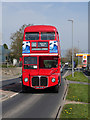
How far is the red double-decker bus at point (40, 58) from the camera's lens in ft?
51.3

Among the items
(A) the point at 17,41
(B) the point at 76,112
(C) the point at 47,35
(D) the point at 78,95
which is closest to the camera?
(B) the point at 76,112

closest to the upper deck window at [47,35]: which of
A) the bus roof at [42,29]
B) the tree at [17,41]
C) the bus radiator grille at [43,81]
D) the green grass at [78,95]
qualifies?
the bus roof at [42,29]

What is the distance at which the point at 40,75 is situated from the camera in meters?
15.7

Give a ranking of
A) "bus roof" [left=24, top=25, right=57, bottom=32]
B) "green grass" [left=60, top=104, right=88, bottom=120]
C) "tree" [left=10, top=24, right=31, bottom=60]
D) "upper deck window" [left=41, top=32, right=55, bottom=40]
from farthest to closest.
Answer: "tree" [left=10, top=24, right=31, bottom=60], "bus roof" [left=24, top=25, right=57, bottom=32], "upper deck window" [left=41, top=32, right=55, bottom=40], "green grass" [left=60, top=104, right=88, bottom=120]

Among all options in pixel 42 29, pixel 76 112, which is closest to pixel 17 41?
pixel 42 29

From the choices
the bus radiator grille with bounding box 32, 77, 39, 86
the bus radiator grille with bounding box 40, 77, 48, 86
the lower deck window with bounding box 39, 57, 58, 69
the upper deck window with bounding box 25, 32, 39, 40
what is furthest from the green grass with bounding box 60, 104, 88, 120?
the upper deck window with bounding box 25, 32, 39, 40

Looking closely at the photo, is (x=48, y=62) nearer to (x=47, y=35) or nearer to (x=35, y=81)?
(x=35, y=81)

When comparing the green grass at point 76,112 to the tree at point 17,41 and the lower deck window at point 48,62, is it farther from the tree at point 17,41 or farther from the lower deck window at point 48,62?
the tree at point 17,41

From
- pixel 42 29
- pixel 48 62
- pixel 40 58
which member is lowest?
pixel 48 62

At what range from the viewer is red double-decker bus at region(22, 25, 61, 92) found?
15.6 metres

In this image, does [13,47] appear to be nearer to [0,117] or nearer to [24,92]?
[24,92]

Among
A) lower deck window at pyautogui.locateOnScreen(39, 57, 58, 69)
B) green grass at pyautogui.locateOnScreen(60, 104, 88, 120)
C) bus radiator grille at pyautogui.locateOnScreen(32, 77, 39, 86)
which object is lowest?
green grass at pyautogui.locateOnScreen(60, 104, 88, 120)

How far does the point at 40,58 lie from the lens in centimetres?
1609

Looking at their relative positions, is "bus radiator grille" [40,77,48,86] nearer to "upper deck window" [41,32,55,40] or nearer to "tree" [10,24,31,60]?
"upper deck window" [41,32,55,40]
